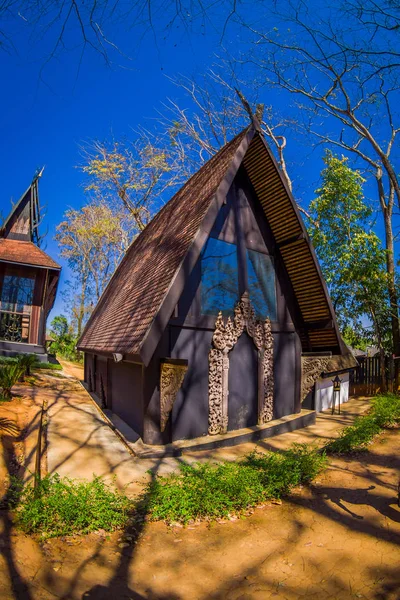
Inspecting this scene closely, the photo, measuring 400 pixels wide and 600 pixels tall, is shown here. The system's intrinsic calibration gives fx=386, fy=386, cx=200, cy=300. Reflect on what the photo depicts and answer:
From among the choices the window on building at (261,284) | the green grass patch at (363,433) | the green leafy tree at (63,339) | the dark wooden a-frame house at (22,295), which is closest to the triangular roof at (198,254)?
the window on building at (261,284)

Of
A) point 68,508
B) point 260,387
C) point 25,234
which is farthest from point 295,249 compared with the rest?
point 25,234

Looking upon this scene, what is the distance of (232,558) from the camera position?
4137mm

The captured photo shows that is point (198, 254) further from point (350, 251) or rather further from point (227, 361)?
point (350, 251)

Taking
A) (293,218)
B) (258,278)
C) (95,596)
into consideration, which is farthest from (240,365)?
(95,596)

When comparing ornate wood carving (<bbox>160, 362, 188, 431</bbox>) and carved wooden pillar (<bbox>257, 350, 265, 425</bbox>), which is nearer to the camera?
ornate wood carving (<bbox>160, 362, 188, 431</bbox>)

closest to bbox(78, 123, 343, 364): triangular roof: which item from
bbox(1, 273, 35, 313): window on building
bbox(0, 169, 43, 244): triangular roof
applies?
bbox(1, 273, 35, 313): window on building

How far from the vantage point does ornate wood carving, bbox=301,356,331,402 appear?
1119cm

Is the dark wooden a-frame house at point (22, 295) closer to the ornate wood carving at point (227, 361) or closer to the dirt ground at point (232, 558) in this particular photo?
the ornate wood carving at point (227, 361)

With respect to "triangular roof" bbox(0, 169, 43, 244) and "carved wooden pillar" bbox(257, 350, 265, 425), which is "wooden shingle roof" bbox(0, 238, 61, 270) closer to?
"triangular roof" bbox(0, 169, 43, 244)

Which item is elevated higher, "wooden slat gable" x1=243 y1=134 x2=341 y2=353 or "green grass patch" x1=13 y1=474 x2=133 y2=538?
"wooden slat gable" x1=243 y1=134 x2=341 y2=353

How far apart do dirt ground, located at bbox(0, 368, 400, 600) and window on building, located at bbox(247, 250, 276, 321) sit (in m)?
5.51

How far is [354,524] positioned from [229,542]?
5.10 feet

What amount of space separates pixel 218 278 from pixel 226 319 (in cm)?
99

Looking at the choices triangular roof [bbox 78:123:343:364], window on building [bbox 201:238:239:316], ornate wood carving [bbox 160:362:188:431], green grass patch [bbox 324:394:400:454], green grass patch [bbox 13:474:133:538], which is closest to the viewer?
green grass patch [bbox 13:474:133:538]
